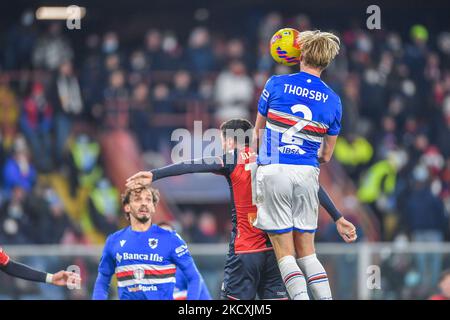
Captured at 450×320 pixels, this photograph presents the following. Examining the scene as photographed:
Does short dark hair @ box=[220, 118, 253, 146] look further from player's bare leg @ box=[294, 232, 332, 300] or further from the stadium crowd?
the stadium crowd

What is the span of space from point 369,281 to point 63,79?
24.1 feet

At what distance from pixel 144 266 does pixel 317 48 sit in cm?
216

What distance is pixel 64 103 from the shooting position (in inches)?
773

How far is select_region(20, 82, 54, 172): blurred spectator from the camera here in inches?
749

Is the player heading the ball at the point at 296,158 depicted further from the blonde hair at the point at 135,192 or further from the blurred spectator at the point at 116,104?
the blurred spectator at the point at 116,104

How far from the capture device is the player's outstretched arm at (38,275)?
27.5 ft

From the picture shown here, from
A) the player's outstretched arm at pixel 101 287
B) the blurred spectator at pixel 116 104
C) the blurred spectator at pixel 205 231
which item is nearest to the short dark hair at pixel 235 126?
the player's outstretched arm at pixel 101 287

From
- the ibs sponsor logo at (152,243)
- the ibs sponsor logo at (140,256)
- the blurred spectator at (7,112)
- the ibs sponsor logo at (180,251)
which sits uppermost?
the blurred spectator at (7,112)

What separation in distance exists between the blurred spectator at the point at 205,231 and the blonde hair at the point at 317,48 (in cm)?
959

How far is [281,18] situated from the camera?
22.3 m

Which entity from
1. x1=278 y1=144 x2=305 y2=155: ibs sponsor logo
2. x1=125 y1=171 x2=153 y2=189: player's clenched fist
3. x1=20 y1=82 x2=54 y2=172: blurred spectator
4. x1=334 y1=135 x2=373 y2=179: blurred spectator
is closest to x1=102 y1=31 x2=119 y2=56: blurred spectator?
x1=20 y1=82 x2=54 y2=172: blurred spectator

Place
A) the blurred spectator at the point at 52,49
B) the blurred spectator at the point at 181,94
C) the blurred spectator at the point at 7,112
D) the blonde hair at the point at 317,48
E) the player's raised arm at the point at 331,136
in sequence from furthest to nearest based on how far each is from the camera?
1. the blurred spectator at the point at 52,49
2. the blurred spectator at the point at 181,94
3. the blurred spectator at the point at 7,112
4. the player's raised arm at the point at 331,136
5. the blonde hair at the point at 317,48
